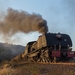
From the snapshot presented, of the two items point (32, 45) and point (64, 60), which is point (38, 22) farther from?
point (64, 60)

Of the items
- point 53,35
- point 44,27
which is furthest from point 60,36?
point 44,27

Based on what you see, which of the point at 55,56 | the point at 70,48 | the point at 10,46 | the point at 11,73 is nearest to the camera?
the point at 11,73

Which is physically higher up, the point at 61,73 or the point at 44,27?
the point at 44,27

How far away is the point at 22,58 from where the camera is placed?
29.8 meters

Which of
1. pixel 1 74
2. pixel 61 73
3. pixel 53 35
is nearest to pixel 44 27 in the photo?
pixel 53 35

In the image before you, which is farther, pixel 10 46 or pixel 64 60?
pixel 10 46

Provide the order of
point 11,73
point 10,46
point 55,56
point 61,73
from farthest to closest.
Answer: point 10,46 < point 55,56 < point 11,73 < point 61,73

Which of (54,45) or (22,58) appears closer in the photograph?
(54,45)

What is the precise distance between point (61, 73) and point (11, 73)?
331cm

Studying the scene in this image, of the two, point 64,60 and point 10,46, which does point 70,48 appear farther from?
point 10,46

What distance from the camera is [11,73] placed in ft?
43.8

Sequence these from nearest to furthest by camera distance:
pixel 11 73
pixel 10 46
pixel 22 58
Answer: pixel 11 73 < pixel 22 58 < pixel 10 46

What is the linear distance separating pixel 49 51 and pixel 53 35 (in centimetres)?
175

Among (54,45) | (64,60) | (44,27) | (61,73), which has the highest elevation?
(44,27)
